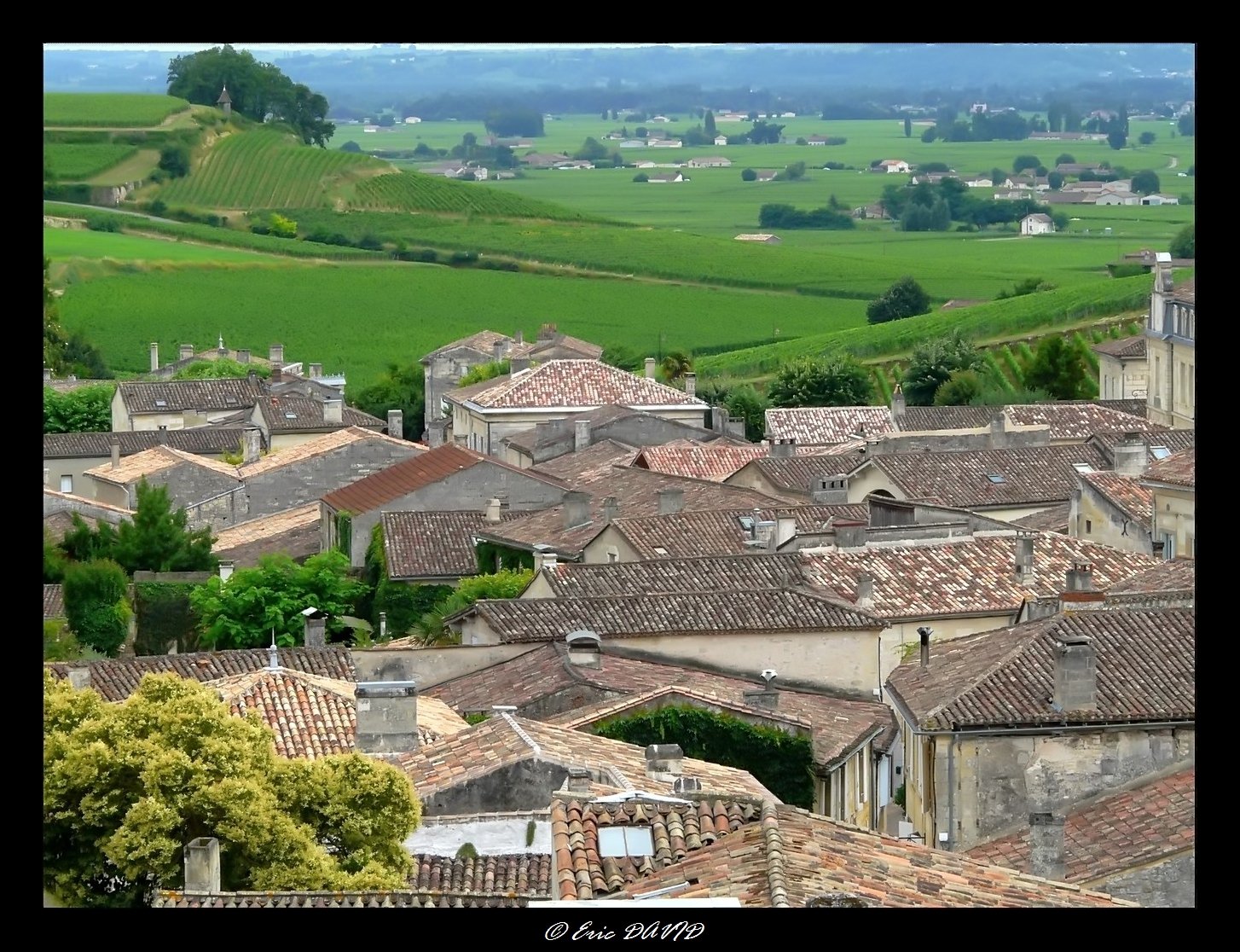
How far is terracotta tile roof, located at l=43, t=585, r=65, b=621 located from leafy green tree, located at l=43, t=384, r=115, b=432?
2736 cm

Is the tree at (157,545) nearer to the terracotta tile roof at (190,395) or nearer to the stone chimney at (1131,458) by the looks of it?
the stone chimney at (1131,458)

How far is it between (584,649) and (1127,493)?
14.3m

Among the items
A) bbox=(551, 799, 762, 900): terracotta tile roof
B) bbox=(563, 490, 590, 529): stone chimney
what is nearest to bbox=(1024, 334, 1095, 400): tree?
bbox=(563, 490, 590, 529): stone chimney

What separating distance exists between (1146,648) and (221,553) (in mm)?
28396

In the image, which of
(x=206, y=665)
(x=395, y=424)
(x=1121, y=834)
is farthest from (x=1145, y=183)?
(x=1121, y=834)

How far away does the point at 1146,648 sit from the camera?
2173 centimetres

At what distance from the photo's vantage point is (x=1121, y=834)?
17953 millimetres

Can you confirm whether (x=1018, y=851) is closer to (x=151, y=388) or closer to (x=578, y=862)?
(x=578, y=862)

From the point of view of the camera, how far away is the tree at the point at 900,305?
4279 inches

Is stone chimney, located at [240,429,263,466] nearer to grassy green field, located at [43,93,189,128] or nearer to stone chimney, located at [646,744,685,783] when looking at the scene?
stone chimney, located at [646,744,685,783]

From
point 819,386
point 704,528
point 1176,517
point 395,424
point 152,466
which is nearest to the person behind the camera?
point 1176,517

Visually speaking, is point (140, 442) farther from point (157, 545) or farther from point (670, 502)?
point (670, 502)

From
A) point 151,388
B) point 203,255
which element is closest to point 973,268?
point 203,255

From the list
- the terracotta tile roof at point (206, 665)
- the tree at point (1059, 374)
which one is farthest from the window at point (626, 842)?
the tree at point (1059, 374)
